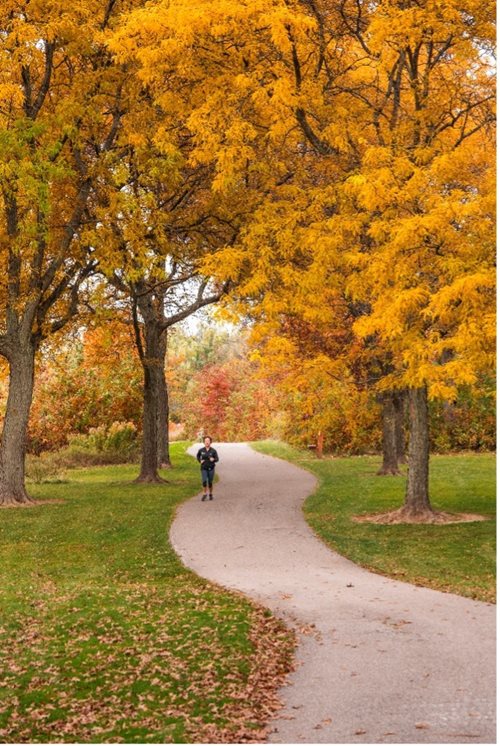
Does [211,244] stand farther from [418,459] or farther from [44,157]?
[418,459]

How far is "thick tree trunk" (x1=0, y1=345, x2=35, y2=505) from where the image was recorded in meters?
20.3

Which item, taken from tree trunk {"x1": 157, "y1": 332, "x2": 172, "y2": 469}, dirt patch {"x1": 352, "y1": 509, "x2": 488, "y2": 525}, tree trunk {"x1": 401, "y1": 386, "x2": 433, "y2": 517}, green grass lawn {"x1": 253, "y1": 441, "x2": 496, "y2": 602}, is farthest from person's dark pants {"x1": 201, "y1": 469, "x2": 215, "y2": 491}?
tree trunk {"x1": 157, "y1": 332, "x2": 172, "y2": 469}

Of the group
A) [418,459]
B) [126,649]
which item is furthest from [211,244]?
[126,649]

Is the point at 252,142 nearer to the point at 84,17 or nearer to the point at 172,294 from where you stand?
the point at 84,17

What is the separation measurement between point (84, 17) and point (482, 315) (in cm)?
1185

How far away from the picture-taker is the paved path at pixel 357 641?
6.80m

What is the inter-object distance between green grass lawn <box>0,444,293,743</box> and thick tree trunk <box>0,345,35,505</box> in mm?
4387

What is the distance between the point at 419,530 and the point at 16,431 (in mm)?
10138

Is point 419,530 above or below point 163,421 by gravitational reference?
below

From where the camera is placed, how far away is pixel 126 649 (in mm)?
9094

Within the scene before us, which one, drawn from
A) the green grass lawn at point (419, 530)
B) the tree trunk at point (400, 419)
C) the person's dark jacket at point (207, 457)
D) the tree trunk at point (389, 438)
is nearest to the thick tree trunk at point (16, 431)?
the person's dark jacket at point (207, 457)

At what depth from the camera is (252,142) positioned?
18094mm

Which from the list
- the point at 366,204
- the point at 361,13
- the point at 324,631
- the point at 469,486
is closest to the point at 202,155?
the point at 366,204

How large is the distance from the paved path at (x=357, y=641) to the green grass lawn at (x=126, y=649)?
376 millimetres
